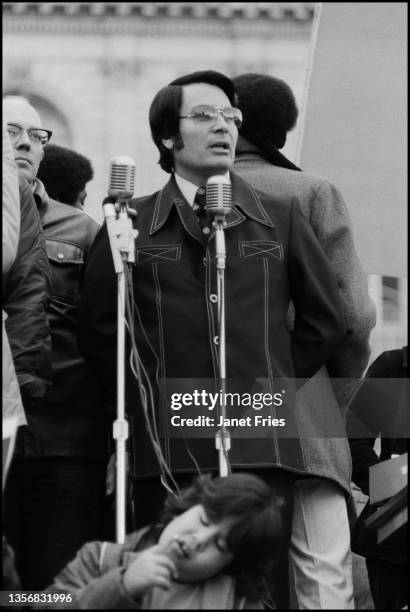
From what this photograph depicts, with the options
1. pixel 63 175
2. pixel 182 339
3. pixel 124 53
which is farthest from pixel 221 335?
pixel 124 53

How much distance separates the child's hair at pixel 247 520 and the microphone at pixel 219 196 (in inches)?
39.7

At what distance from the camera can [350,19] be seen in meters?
8.15

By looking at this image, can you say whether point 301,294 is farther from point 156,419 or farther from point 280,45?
point 280,45

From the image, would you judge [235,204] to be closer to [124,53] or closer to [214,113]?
[214,113]

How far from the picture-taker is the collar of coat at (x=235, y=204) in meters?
5.93

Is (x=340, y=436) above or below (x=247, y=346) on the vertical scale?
below

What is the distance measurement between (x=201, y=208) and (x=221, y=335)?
2.20 ft

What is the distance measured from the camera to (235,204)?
5945 mm

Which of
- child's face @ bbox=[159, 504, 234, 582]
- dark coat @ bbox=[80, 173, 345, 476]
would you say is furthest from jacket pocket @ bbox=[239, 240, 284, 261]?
child's face @ bbox=[159, 504, 234, 582]

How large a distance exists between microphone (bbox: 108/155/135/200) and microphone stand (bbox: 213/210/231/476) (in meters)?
0.31

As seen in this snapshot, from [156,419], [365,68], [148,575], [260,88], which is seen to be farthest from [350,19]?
[148,575]

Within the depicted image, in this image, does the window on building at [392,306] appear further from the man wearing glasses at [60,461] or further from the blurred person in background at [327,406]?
the man wearing glasses at [60,461]

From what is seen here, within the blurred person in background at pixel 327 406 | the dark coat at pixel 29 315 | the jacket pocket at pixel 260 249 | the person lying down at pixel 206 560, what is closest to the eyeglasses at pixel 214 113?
the blurred person in background at pixel 327 406

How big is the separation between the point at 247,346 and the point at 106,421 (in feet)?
2.11
